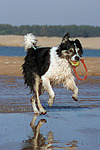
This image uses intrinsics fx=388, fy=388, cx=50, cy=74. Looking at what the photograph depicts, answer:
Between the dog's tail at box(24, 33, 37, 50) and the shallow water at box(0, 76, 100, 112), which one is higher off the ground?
the dog's tail at box(24, 33, 37, 50)

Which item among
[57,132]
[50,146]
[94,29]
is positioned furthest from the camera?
[94,29]

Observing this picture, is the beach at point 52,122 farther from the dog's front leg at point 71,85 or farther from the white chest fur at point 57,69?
the white chest fur at point 57,69

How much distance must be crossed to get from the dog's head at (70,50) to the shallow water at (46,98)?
1309 mm

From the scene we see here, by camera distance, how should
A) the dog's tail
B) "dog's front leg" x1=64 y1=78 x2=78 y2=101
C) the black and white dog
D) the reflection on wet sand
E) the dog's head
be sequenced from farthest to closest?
the dog's tail, "dog's front leg" x1=64 y1=78 x2=78 y2=101, the black and white dog, the dog's head, the reflection on wet sand

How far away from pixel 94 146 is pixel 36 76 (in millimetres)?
3226

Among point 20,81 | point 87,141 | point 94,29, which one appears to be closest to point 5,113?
point 87,141

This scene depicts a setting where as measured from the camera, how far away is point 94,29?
104750 mm

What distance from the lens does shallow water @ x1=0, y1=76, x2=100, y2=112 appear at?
825 cm

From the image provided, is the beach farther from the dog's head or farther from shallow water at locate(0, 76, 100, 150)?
the dog's head

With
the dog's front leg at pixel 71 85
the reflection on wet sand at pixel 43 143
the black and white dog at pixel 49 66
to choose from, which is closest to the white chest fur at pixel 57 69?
the black and white dog at pixel 49 66

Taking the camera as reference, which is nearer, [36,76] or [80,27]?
[36,76]

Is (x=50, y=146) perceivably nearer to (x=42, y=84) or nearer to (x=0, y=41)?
(x=42, y=84)

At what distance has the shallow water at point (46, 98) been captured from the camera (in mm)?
8250

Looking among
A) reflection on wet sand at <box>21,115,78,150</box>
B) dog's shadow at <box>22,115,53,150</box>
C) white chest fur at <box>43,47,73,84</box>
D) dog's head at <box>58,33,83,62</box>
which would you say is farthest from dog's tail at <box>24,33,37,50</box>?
reflection on wet sand at <box>21,115,78,150</box>
